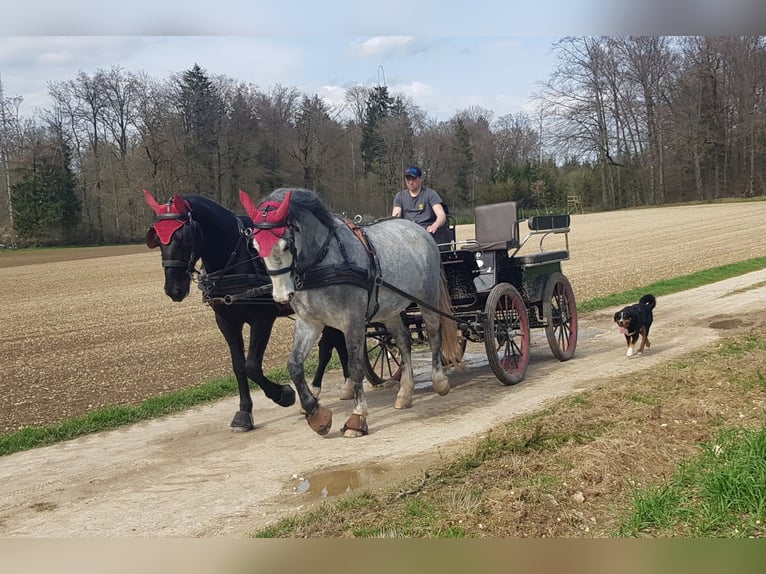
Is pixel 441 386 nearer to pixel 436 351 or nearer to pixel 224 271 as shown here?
pixel 436 351

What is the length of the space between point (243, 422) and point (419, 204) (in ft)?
10.7

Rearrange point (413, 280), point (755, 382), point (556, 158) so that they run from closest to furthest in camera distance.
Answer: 1. point (755, 382)
2. point (413, 280)
3. point (556, 158)

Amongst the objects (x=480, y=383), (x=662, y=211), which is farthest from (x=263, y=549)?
(x=662, y=211)

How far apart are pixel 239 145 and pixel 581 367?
5.01 m

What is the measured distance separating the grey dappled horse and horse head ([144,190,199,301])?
28.5 inches

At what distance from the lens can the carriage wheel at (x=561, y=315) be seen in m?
8.70

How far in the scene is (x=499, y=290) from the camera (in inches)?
305

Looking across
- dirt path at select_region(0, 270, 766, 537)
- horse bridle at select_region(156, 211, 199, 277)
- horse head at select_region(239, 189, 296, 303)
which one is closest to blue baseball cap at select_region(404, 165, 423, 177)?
horse head at select_region(239, 189, 296, 303)

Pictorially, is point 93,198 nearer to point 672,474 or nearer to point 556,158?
point 556,158

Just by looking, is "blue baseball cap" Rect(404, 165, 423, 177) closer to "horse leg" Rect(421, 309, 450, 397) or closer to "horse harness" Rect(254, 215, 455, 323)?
"horse harness" Rect(254, 215, 455, 323)

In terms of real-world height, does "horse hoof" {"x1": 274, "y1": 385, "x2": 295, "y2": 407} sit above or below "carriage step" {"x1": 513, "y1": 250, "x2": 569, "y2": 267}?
below

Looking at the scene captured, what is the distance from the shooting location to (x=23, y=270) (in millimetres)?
34094

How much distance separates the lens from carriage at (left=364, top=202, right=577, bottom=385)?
777 centimetres

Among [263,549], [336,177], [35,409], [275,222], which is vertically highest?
[336,177]
